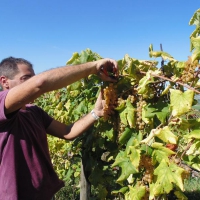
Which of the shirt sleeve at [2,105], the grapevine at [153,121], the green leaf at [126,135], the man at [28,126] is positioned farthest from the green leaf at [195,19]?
the shirt sleeve at [2,105]

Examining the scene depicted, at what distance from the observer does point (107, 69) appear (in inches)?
79.6

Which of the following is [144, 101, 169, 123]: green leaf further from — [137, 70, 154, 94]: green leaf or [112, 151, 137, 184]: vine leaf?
[112, 151, 137, 184]: vine leaf

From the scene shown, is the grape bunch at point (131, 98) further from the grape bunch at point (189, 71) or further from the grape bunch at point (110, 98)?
the grape bunch at point (189, 71)

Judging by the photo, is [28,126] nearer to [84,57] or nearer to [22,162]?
[22,162]

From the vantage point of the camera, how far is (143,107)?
6.01 ft

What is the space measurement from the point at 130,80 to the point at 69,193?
4.13 meters

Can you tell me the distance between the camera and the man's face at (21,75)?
7.61 feet

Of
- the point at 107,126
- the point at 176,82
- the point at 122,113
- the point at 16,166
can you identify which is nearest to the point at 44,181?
the point at 16,166

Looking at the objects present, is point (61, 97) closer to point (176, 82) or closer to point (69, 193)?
point (69, 193)

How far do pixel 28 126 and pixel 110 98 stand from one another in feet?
2.35

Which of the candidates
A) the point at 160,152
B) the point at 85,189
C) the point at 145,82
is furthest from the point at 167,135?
the point at 85,189

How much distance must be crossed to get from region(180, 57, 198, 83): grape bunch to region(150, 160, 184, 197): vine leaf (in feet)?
1.48

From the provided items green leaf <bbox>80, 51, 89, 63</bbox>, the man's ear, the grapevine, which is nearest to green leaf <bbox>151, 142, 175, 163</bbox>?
the grapevine

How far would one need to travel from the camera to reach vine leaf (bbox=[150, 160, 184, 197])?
1.43 metres
